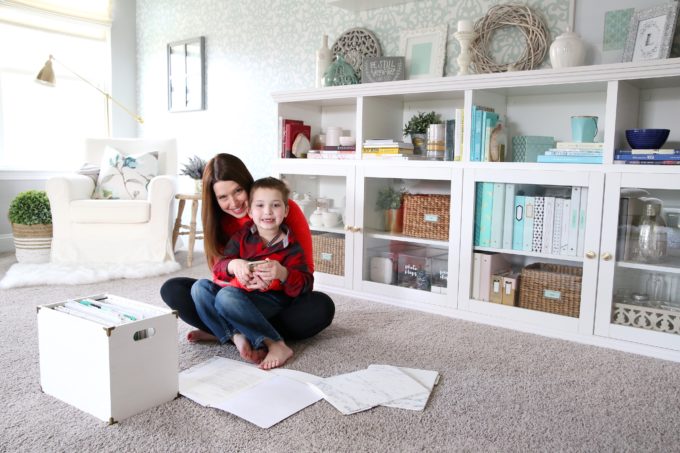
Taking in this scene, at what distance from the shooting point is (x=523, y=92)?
2.63 metres

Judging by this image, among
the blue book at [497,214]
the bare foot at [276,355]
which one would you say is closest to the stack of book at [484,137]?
the blue book at [497,214]

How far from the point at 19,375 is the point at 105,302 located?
406 millimetres

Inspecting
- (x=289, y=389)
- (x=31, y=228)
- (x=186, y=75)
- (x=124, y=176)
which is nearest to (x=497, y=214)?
(x=289, y=389)

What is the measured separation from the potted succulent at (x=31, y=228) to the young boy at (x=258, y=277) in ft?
6.44

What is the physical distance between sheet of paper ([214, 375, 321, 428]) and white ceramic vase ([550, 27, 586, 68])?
1.70 m

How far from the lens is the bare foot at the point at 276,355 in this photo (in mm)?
1913

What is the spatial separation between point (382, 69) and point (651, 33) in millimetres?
1258

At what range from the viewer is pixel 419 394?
172 centimetres

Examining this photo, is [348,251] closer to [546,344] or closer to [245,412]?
[546,344]

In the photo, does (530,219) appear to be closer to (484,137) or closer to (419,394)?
(484,137)

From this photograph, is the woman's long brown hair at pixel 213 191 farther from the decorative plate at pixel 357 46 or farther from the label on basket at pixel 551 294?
the decorative plate at pixel 357 46

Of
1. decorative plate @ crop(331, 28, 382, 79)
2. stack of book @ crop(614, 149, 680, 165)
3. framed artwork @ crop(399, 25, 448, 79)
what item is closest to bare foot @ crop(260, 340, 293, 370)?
stack of book @ crop(614, 149, 680, 165)

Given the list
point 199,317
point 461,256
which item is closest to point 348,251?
point 461,256

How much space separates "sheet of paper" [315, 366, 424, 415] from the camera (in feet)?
5.42
